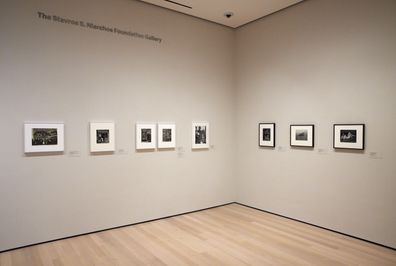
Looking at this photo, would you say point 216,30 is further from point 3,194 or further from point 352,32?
point 3,194

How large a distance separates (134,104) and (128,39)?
1263mm

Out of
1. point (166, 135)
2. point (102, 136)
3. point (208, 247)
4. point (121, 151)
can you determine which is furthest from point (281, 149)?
point (102, 136)

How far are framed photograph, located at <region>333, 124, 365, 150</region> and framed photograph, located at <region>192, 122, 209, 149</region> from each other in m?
2.76

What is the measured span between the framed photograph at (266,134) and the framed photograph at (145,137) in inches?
95.9

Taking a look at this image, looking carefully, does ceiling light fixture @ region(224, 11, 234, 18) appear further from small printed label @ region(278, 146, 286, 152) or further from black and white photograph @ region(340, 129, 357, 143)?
black and white photograph @ region(340, 129, 357, 143)

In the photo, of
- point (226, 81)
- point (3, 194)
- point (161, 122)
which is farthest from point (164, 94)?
point (3, 194)

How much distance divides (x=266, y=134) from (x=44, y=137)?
4.44 meters

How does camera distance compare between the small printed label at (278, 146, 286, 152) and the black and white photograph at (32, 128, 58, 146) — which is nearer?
the black and white photograph at (32, 128, 58, 146)

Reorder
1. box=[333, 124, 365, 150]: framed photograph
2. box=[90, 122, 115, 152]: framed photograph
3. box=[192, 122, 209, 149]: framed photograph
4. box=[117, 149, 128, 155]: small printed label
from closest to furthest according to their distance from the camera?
box=[333, 124, 365, 150]: framed photograph → box=[90, 122, 115, 152]: framed photograph → box=[117, 149, 128, 155]: small printed label → box=[192, 122, 209, 149]: framed photograph

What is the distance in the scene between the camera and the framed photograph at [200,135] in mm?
6484

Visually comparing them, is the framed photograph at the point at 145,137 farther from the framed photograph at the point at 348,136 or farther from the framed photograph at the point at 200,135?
the framed photograph at the point at 348,136

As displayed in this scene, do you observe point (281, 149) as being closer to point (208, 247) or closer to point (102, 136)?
point (208, 247)

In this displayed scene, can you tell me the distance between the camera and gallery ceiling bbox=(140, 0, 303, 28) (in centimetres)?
568

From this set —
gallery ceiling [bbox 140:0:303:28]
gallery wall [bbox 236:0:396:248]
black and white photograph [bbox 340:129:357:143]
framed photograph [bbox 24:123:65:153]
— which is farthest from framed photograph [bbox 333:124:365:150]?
framed photograph [bbox 24:123:65:153]
